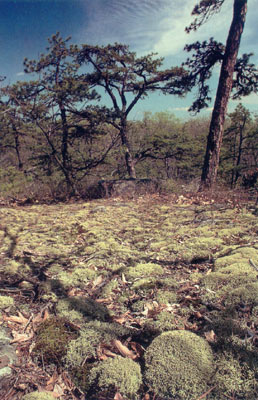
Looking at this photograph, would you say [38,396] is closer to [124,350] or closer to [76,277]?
[124,350]

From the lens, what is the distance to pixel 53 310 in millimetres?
2041

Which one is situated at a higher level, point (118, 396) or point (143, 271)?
point (118, 396)

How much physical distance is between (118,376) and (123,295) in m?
0.95

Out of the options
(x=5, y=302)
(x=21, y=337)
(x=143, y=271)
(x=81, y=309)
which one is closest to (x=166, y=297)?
(x=143, y=271)

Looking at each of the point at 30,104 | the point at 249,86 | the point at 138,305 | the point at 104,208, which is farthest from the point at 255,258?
the point at 249,86

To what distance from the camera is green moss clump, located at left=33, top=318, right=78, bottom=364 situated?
1.58m

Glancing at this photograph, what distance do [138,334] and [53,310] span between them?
2.21 ft

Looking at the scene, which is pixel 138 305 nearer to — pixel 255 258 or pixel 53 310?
pixel 53 310

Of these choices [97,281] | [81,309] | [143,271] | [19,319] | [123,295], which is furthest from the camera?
[143,271]

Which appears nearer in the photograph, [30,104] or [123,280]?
[123,280]

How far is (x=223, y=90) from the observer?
721cm

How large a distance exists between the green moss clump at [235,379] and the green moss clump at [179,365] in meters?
0.05

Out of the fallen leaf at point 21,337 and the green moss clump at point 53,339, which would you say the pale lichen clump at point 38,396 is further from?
→ the fallen leaf at point 21,337

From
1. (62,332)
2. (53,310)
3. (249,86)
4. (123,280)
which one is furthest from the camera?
(249,86)
